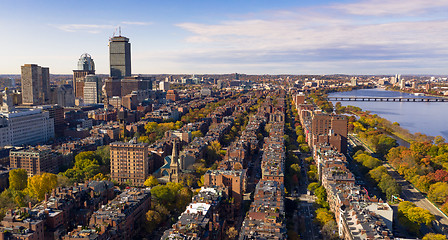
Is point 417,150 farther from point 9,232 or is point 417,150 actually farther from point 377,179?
point 9,232

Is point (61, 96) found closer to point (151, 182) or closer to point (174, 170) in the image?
point (151, 182)

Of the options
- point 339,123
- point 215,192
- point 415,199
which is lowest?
point 415,199

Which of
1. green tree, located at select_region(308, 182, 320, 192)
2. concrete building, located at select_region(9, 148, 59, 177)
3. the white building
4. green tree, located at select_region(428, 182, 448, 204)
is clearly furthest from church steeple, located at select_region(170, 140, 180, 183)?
the white building

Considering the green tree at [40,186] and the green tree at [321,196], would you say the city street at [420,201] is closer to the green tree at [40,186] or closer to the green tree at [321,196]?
the green tree at [321,196]

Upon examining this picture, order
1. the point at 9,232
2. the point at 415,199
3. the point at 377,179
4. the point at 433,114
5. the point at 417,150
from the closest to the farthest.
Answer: the point at 9,232, the point at 415,199, the point at 377,179, the point at 417,150, the point at 433,114

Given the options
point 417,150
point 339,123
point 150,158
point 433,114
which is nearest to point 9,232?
point 150,158

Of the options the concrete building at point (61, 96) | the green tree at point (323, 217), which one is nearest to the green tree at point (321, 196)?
the green tree at point (323, 217)
